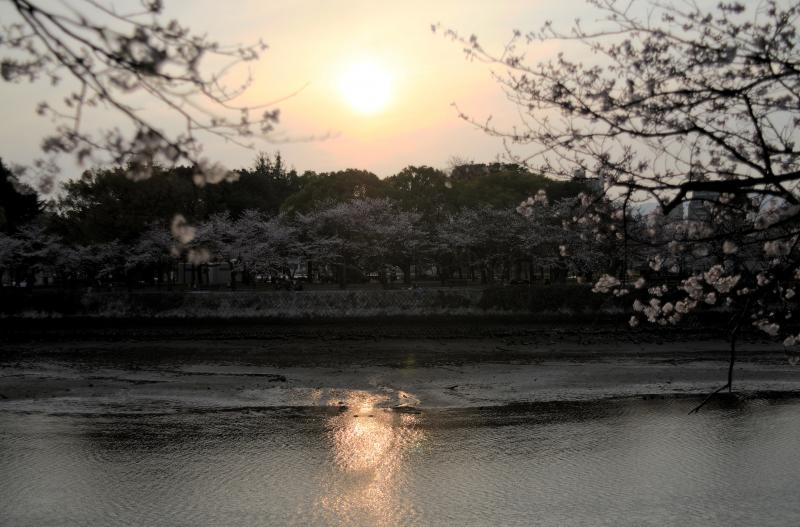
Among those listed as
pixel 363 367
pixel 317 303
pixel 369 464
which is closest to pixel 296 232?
pixel 317 303

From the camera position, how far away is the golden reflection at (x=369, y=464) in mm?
7949

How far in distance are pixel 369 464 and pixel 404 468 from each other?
1.74 ft

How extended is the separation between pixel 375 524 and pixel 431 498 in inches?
44.5

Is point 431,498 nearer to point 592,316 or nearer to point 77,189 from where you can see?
point 592,316

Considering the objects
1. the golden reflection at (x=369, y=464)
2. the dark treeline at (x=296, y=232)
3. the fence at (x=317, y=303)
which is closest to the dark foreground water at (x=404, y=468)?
the golden reflection at (x=369, y=464)

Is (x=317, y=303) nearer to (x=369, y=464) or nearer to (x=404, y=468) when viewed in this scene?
(x=369, y=464)

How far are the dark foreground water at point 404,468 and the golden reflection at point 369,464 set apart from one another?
34 millimetres

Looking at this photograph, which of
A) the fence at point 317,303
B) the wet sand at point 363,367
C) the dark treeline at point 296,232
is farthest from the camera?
the dark treeline at point 296,232

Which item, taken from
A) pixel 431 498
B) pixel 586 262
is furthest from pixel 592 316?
pixel 431 498

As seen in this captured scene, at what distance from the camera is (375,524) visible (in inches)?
298

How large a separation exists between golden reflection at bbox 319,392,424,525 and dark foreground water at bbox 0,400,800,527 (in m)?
0.03

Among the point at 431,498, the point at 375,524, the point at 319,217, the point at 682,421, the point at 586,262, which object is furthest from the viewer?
the point at 319,217

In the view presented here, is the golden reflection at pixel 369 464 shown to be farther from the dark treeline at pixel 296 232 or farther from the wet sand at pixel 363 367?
the dark treeline at pixel 296 232

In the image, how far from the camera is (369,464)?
998 cm
